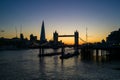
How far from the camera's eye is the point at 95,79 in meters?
45.2

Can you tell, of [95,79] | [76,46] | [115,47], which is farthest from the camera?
[76,46]

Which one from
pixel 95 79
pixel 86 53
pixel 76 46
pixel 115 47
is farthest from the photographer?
pixel 76 46

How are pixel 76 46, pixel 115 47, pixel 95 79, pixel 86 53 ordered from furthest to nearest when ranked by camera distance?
pixel 76 46 < pixel 86 53 < pixel 115 47 < pixel 95 79

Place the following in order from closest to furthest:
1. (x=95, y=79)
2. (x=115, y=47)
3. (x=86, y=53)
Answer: (x=95, y=79)
(x=115, y=47)
(x=86, y=53)

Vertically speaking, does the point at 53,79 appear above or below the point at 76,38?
below

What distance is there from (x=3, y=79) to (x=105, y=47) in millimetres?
78132

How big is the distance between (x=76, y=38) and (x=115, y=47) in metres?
53.5

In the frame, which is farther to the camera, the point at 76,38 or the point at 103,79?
the point at 76,38

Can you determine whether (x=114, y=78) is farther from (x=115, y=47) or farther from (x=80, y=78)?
(x=115, y=47)

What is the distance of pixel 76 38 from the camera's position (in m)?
160

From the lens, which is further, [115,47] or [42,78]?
[115,47]

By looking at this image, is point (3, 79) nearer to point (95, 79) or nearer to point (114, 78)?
point (95, 79)

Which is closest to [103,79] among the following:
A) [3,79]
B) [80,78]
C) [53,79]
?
[80,78]

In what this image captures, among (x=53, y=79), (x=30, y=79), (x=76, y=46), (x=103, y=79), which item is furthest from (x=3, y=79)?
(x=76, y=46)
